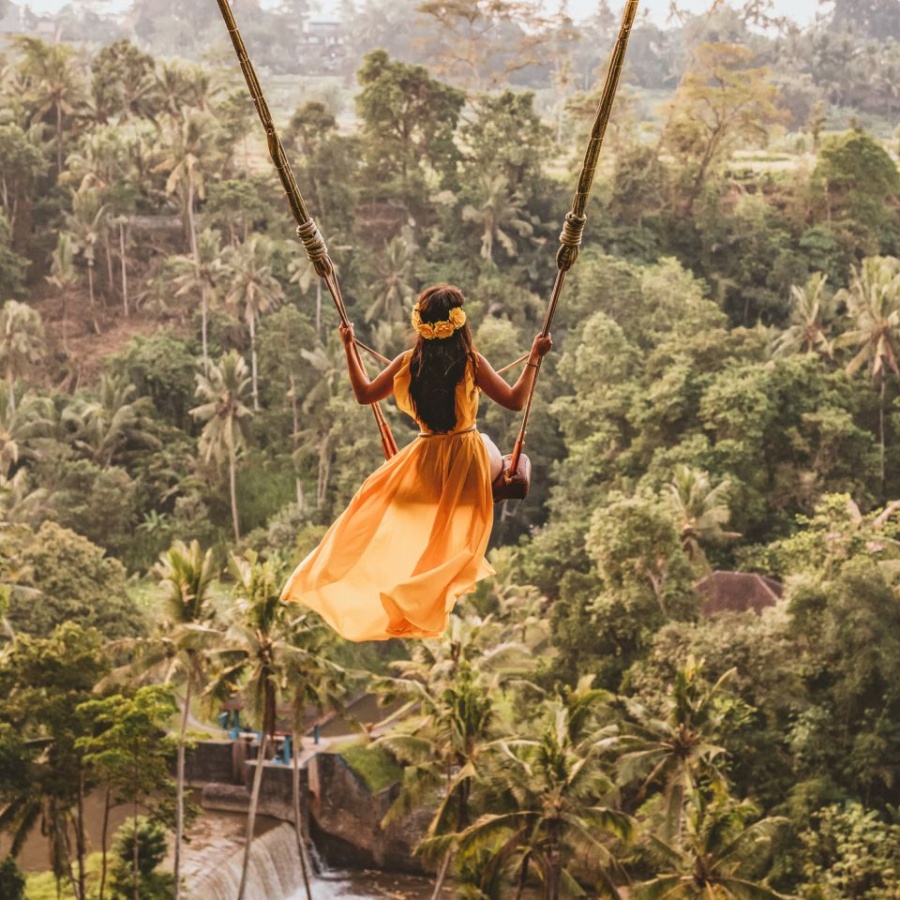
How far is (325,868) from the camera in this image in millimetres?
24641

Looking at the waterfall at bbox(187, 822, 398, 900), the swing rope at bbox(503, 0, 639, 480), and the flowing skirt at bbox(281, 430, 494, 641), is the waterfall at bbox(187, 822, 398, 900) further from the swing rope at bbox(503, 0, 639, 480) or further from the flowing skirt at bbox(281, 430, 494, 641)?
the swing rope at bbox(503, 0, 639, 480)

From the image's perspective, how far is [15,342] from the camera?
114 ft

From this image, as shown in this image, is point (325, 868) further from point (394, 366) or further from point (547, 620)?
point (394, 366)

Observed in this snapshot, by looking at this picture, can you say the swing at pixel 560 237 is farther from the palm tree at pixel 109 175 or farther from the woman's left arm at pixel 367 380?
the palm tree at pixel 109 175

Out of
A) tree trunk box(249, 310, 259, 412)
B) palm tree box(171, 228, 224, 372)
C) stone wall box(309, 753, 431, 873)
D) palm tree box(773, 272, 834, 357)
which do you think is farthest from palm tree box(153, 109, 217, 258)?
stone wall box(309, 753, 431, 873)

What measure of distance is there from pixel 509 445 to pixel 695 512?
932 centimetres

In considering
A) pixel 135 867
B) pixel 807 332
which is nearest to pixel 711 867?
pixel 135 867

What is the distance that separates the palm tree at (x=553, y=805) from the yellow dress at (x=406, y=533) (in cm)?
1255

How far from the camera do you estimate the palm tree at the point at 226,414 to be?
3291cm

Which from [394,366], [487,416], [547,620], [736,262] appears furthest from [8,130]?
[394,366]

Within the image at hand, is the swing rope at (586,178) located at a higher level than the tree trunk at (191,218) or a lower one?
higher

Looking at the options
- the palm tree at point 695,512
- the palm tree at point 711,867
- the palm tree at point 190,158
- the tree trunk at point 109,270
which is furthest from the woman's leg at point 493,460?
the tree trunk at point 109,270

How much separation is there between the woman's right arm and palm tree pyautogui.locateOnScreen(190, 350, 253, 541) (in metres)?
27.8

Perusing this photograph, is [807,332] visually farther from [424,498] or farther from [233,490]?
[424,498]
